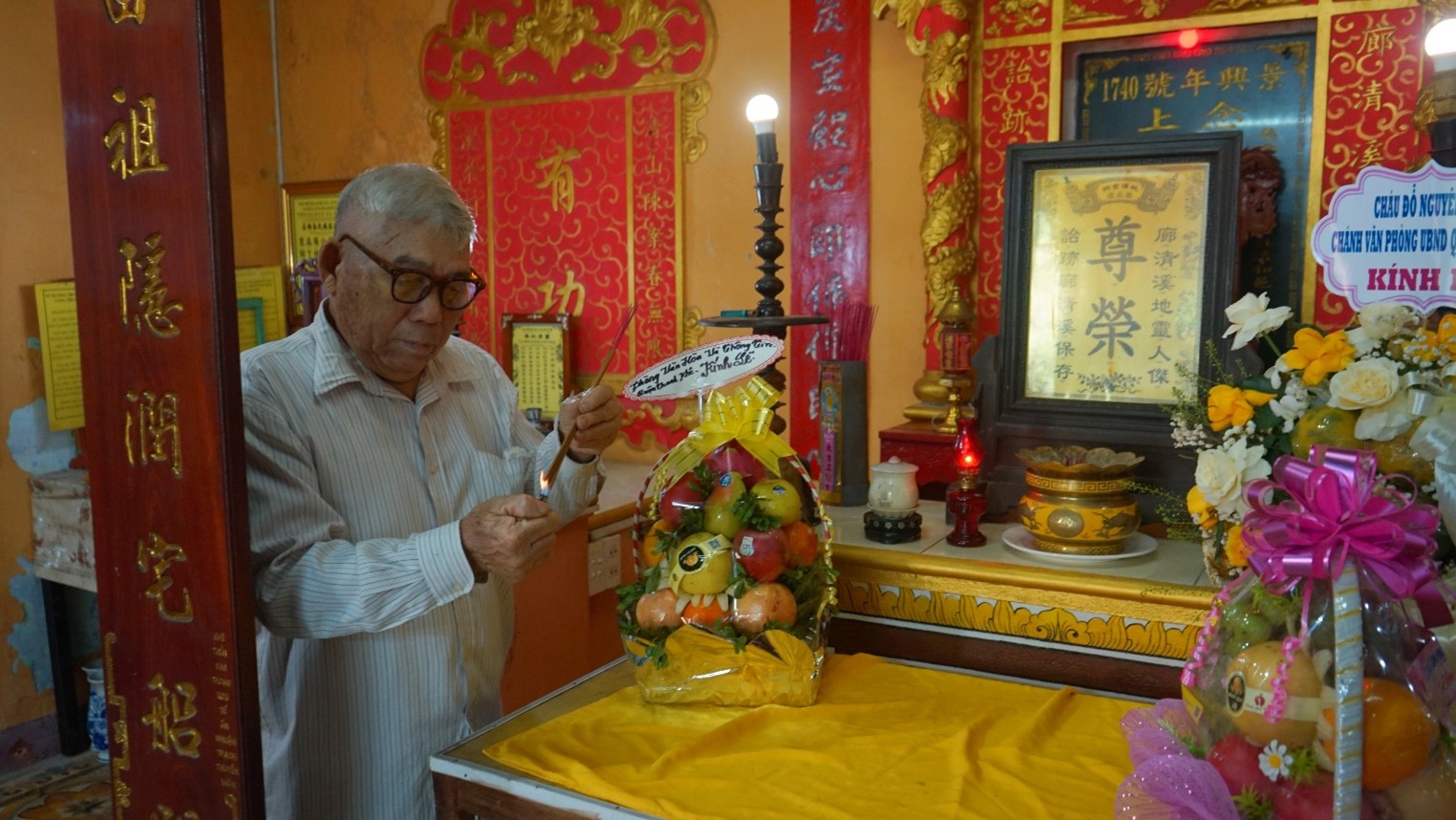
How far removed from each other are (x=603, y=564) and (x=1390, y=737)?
7.77ft

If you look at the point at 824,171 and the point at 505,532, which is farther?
the point at 824,171

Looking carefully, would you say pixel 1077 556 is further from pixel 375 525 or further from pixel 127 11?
pixel 127 11

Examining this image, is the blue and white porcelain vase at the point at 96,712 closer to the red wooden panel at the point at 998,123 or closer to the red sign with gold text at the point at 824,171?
the red sign with gold text at the point at 824,171

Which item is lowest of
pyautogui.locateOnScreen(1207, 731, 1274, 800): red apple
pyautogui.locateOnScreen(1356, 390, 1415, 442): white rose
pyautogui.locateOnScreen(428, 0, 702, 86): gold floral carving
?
pyautogui.locateOnScreen(1207, 731, 1274, 800): red apple

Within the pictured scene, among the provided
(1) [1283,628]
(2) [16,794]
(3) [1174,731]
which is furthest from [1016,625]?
(2) [16,794]

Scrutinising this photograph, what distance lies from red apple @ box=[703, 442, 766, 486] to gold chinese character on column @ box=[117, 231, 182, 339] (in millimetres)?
650

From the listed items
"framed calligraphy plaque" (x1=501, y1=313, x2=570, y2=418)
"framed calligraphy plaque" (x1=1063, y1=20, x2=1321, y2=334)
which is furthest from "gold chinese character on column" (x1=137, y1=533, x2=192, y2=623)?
"framed calligraphy plaque" (x1=501, y1=313, x2=570, y2=418)

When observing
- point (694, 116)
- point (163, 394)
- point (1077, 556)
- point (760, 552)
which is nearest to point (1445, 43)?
point (1077, 556)

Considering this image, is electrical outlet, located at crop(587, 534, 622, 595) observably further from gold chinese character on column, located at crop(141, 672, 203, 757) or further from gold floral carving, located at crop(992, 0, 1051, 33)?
gold floral carving, located at crop(992, 0, 1051, 33)

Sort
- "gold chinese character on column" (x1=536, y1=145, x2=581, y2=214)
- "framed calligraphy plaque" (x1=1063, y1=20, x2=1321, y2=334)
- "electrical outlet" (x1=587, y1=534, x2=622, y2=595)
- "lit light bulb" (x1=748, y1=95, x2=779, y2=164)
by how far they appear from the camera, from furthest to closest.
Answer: "gold chinese character on column" (x1=536, y1=145, x2=581, y2=214), "electrical outlet" (x1=587, y1=534, x2=622, y2=595), "framed calligraphy plaque" (x1=1063, y1=20, x2=1321, y2=334), "lit light bulb" (x1=748, y1=95, x2=779, y2=164)

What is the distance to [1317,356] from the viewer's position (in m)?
1.32

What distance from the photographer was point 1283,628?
95cm

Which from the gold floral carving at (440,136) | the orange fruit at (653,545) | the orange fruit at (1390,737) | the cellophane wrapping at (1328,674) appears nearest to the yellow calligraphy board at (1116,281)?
the orange fruit at (653,545)

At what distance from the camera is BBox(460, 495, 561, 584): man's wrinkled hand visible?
1306 millimetres
